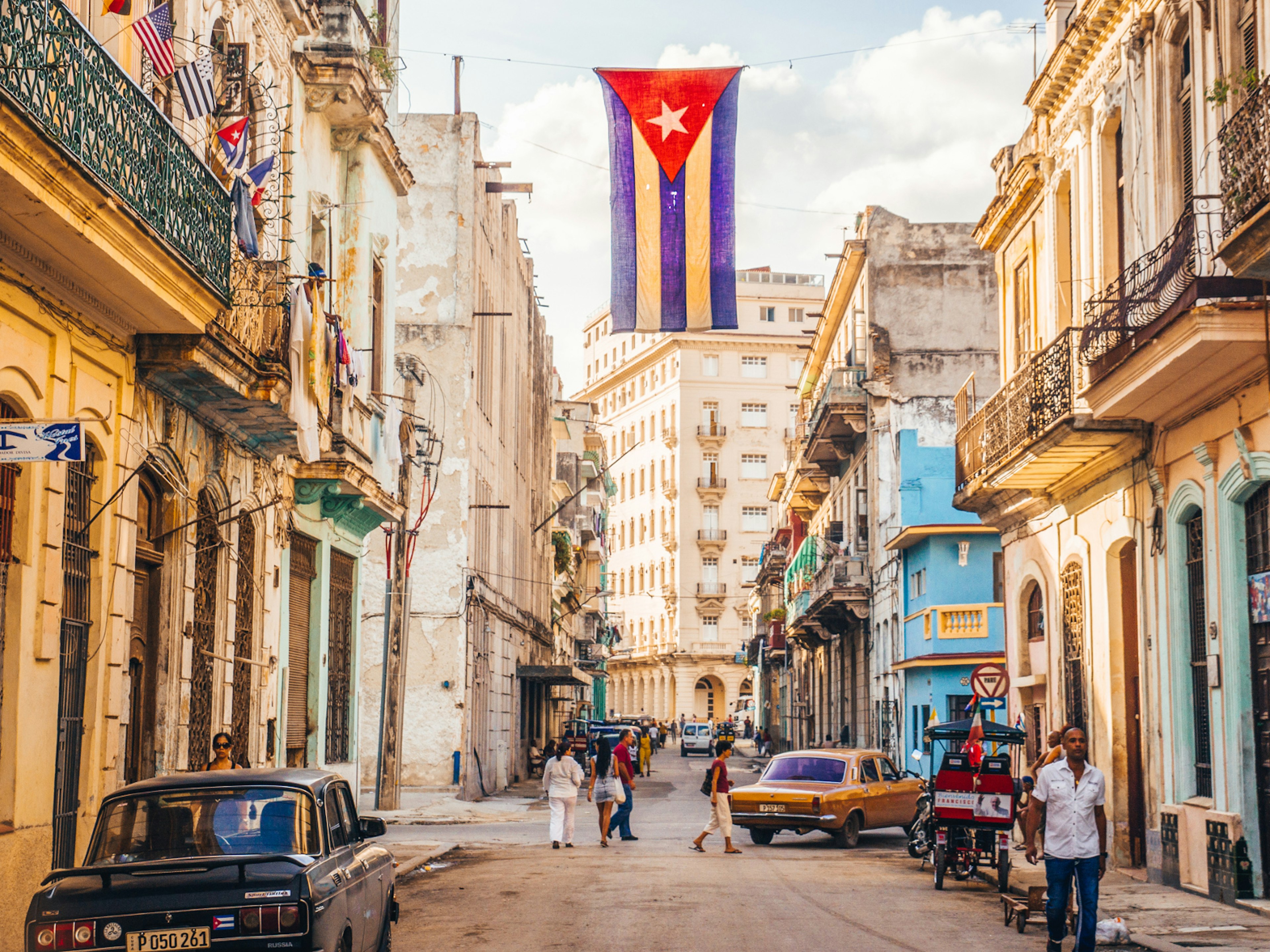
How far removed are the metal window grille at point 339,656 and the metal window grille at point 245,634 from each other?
417cm

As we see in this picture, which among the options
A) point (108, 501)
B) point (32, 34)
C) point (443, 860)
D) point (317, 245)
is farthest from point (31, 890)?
point (317, 245)

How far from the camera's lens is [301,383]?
15984 mm

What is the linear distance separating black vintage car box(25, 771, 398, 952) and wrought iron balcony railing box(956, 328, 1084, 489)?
10.7m

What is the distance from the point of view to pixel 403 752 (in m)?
33.6

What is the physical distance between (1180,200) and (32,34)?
11461 millimetres

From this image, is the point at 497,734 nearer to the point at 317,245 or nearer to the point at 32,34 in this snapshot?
the point at 317,245

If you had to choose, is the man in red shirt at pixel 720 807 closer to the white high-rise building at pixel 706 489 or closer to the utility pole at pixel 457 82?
the utility pole at pixel 457 82

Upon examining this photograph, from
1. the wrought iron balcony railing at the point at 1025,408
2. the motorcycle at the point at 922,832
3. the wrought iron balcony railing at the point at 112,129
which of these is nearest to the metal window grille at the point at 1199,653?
the wrought iron balcony railing at the point at 1025,408

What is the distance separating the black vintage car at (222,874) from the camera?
7.73 meters

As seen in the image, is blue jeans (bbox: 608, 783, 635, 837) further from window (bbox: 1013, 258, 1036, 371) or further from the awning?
the awning

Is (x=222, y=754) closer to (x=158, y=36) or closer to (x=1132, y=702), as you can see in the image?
(x=158, y=36)

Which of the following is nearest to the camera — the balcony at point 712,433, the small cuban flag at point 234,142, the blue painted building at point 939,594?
the small cuban flag at point 234,142

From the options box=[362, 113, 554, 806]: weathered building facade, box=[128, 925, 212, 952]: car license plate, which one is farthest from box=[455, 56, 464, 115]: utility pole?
box=[128, 925, 212, 952]: car license plate

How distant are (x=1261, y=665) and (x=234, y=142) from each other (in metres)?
11.1
